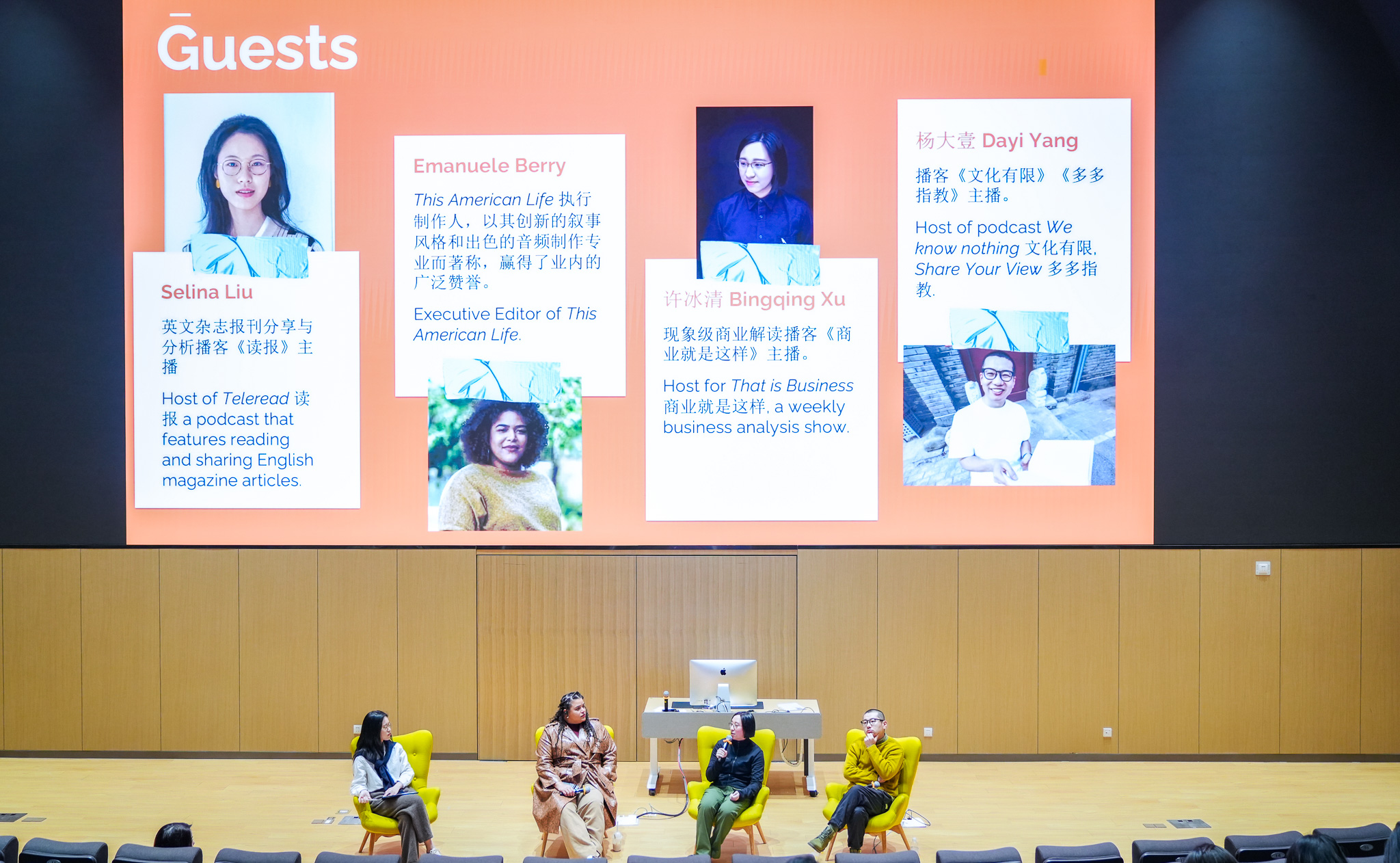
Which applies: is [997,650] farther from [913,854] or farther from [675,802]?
[913,854]

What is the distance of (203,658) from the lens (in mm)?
7473

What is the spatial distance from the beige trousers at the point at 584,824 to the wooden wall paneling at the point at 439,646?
202 cm

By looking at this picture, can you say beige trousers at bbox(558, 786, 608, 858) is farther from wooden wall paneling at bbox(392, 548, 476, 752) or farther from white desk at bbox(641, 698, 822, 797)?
wooden wall paneling at bbox(392, 548, 476, 752)

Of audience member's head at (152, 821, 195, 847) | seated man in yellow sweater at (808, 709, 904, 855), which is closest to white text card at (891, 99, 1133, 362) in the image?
seated man in yellow sweater at (808, 709, 904, 855)

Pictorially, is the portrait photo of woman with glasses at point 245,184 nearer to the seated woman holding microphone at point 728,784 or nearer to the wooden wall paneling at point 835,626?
the wooden wall paneling at point 835,626

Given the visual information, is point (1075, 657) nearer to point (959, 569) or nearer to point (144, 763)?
point (959, 569)

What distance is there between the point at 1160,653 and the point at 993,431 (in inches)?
83.5

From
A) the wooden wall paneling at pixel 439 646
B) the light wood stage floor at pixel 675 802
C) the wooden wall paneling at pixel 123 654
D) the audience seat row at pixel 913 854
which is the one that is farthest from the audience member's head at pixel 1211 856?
the wooden wall paneling at pixel 123 654

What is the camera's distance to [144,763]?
7.37 metres

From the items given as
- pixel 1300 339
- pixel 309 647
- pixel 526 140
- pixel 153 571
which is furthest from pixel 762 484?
pixel 153 571

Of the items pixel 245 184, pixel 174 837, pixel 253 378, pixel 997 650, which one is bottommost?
pixel 174 837

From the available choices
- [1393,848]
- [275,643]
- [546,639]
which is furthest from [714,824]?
[275,643]

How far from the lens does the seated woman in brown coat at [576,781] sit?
5.57 m

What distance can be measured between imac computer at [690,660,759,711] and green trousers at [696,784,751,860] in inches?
50.7
